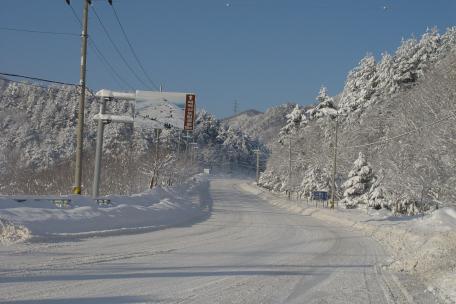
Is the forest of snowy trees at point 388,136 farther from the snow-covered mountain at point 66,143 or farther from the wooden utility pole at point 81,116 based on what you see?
the wooden utility pole at point 81,116

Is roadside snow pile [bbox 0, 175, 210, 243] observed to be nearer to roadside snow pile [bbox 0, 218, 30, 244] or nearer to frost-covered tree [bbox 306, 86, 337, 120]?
roadside snow pile [bbox 0, 218, 30, 244]

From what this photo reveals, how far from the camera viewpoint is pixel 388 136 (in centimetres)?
4966

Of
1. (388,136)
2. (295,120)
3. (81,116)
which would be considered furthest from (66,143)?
(81,116)

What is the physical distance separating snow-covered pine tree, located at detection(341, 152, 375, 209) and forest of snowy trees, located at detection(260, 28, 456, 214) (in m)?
0.10

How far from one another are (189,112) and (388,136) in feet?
74.8

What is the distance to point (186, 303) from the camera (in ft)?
23.6

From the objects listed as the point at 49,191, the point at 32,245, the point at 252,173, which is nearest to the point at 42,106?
the point at 252,173

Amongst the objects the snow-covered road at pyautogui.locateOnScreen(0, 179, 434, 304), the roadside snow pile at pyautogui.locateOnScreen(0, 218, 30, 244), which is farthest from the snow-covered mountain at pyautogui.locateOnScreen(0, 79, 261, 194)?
the snow-covered road at pyautogui.locateOnScreen(0, 179, 434, 304)

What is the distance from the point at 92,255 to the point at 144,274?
95.8 inches

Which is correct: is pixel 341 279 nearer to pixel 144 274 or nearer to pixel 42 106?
pixel 144 274

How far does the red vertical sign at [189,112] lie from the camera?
121ft

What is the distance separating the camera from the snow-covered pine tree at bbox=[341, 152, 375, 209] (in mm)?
49938

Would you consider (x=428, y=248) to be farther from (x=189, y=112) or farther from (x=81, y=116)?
(x=189, y=112)

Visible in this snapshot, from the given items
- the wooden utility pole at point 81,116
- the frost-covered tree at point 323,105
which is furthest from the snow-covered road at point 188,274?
the frost-covered tree at point 323,105
